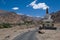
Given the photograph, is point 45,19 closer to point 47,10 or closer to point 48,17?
point 48,17

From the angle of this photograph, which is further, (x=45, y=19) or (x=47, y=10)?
(x=47, y=10)

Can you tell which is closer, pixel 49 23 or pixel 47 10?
pixel 49 23

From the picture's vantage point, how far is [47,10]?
67688mm

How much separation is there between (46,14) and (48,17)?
3158 millimetres

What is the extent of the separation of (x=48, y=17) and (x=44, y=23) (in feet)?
9.41

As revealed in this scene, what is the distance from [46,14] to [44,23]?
194 inches

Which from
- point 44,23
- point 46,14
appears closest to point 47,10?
point 46,14

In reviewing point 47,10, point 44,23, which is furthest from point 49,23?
point 47,10

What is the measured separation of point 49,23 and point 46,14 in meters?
5.32

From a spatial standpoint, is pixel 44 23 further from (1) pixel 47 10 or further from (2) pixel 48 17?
(1) pixel 47 10

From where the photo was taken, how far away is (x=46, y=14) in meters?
65.7

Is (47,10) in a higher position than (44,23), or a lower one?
higher

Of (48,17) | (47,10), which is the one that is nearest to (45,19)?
(48,17)

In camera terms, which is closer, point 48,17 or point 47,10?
point 48,17
